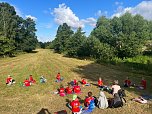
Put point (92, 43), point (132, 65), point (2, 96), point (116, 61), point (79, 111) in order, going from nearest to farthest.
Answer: point (79, 111)
point (2, 96)
point (132, 65)
point (116, 61)
point (92, 43)

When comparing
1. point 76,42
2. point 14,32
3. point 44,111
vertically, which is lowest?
point 44,111

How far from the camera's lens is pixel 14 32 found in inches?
3433

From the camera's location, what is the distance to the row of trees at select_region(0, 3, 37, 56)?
3031 inches

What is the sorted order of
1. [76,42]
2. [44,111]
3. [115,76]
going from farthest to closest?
[76,42] < [115,76] < [44,111]

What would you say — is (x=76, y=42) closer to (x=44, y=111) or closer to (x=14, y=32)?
(x=14, y=32)

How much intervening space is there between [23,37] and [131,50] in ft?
187

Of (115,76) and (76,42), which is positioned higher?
(76,42)

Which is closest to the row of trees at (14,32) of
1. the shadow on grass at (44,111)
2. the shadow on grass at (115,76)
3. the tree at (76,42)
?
the tree at (76,42)

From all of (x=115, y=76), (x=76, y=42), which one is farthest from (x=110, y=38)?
(x=115, y=76)

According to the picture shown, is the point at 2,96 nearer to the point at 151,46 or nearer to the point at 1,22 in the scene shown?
the point at 151,46

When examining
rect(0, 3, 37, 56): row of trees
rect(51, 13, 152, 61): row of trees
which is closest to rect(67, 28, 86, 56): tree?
rect(51, 13, 152, 61): row of trees

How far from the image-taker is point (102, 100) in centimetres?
1967

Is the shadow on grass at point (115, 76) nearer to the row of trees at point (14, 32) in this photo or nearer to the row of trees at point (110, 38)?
the row of trees at point (110, 38)

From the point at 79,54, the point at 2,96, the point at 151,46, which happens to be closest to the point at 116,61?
the point at 151,46
